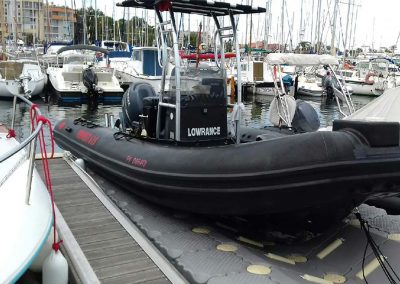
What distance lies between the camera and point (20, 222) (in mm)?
3211

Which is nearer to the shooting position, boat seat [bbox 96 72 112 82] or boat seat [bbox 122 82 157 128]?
boat seat [bbox 122 82 157 128]

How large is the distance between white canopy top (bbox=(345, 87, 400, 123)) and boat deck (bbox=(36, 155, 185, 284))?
262 centimetres

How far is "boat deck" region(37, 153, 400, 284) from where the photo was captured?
3771mm

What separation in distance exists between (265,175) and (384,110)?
6.33 feet

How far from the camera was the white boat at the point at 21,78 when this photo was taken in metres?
20.6

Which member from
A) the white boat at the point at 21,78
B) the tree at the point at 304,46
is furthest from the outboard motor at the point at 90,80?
the tree at the point at 304,46

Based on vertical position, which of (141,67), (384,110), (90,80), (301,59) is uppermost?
(301,59)

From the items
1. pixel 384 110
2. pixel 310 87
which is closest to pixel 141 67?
pixel 310 87

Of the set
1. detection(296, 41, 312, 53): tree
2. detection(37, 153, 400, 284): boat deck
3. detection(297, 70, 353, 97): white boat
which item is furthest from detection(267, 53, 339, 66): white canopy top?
detection(296, 41, 312, 53): tree

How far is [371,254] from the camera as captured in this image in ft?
14.8

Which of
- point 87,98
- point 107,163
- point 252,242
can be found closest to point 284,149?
point 252,242

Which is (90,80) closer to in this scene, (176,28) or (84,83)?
(84,83)

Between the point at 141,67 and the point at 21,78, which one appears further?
the point at 141,67

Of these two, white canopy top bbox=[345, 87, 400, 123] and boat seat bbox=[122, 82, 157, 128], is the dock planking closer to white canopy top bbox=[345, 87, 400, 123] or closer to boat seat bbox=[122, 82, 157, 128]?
boat seat bbox=[122, 82, 157, 128]
